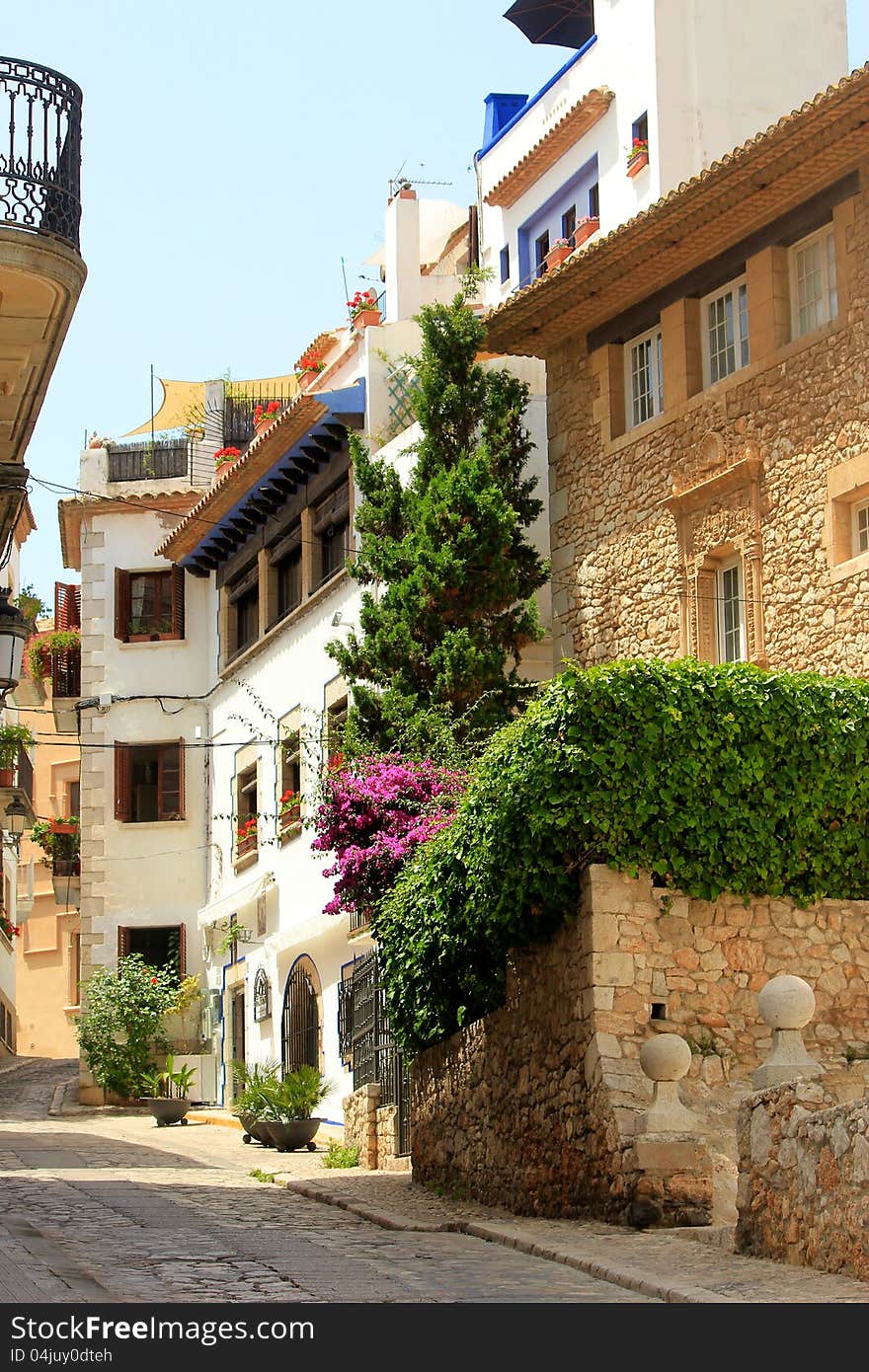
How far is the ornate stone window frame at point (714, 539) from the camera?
70.6ft

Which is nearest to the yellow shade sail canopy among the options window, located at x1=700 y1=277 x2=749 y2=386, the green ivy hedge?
window, located at x1=700 y1=277 x2=749 y2=386

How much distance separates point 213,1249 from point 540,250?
72.3 feet

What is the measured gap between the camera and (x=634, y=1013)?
15.1m

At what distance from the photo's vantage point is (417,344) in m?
29.3

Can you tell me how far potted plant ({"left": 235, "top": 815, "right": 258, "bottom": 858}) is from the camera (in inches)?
Answer: 1318

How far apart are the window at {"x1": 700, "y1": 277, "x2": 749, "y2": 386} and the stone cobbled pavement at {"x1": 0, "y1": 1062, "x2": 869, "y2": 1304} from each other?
930 cm

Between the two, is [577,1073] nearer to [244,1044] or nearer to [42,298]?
[42,298]

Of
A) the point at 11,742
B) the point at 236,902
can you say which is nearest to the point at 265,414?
the point at 11,742

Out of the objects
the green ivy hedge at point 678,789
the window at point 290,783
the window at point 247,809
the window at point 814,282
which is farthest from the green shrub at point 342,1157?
the window at point 247,809

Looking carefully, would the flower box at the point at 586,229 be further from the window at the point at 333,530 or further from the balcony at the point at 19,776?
the balcony at the point at 19,776

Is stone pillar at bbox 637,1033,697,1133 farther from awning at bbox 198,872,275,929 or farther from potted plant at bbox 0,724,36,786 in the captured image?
potted plant at bbox 0,724,36,786

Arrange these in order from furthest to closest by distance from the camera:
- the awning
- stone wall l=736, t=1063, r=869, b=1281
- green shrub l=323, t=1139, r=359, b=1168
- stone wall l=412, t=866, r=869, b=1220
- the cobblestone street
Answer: the awning, green shrub l=323, t=1139, r=359, b=1168, stone wall l=412, t=866, r=869, b=1220, the cobblestone street, stone wall l=736, t=1063, r=869, b=1281
